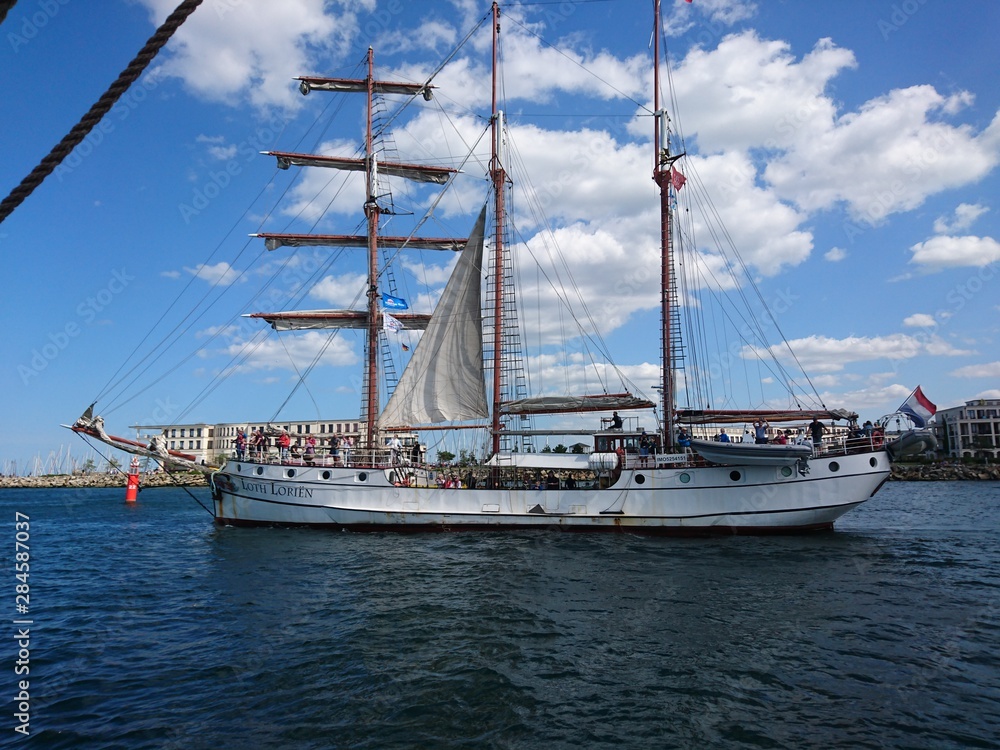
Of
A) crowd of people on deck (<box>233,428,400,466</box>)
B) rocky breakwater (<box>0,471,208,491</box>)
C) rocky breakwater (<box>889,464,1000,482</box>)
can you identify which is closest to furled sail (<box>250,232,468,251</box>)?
crowd of people on deck (<box>233,428,400,466</box>)

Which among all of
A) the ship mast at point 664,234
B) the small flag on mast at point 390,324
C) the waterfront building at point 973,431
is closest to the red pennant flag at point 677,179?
the ship mast at point 664,234

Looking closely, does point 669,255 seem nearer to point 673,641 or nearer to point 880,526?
point 880,526

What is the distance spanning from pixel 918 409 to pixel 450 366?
748 inches

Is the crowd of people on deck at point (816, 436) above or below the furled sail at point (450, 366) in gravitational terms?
below

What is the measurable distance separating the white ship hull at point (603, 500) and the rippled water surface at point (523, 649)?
309cm

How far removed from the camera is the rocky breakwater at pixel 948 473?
71438 millimetres

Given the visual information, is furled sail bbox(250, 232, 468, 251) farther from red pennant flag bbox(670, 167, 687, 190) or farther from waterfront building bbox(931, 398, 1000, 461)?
waterfront building bbox(931, 398, 1000, 461)

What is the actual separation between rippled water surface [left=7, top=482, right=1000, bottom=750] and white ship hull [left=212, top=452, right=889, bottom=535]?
10.1ft

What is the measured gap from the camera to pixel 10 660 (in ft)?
36.2

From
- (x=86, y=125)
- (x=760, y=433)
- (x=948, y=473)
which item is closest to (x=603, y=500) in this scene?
(x=760, y=433)

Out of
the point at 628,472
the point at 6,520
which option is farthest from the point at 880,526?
the point at 6,520

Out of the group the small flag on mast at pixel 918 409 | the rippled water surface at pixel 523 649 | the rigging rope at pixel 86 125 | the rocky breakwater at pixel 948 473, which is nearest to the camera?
the rigging rope at pixel 86 125

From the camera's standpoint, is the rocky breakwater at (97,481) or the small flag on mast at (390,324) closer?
the small flag on mast at (390,324)

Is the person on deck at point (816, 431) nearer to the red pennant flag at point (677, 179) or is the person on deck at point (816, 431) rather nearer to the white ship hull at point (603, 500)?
the white ship hull at point (603, 500)
